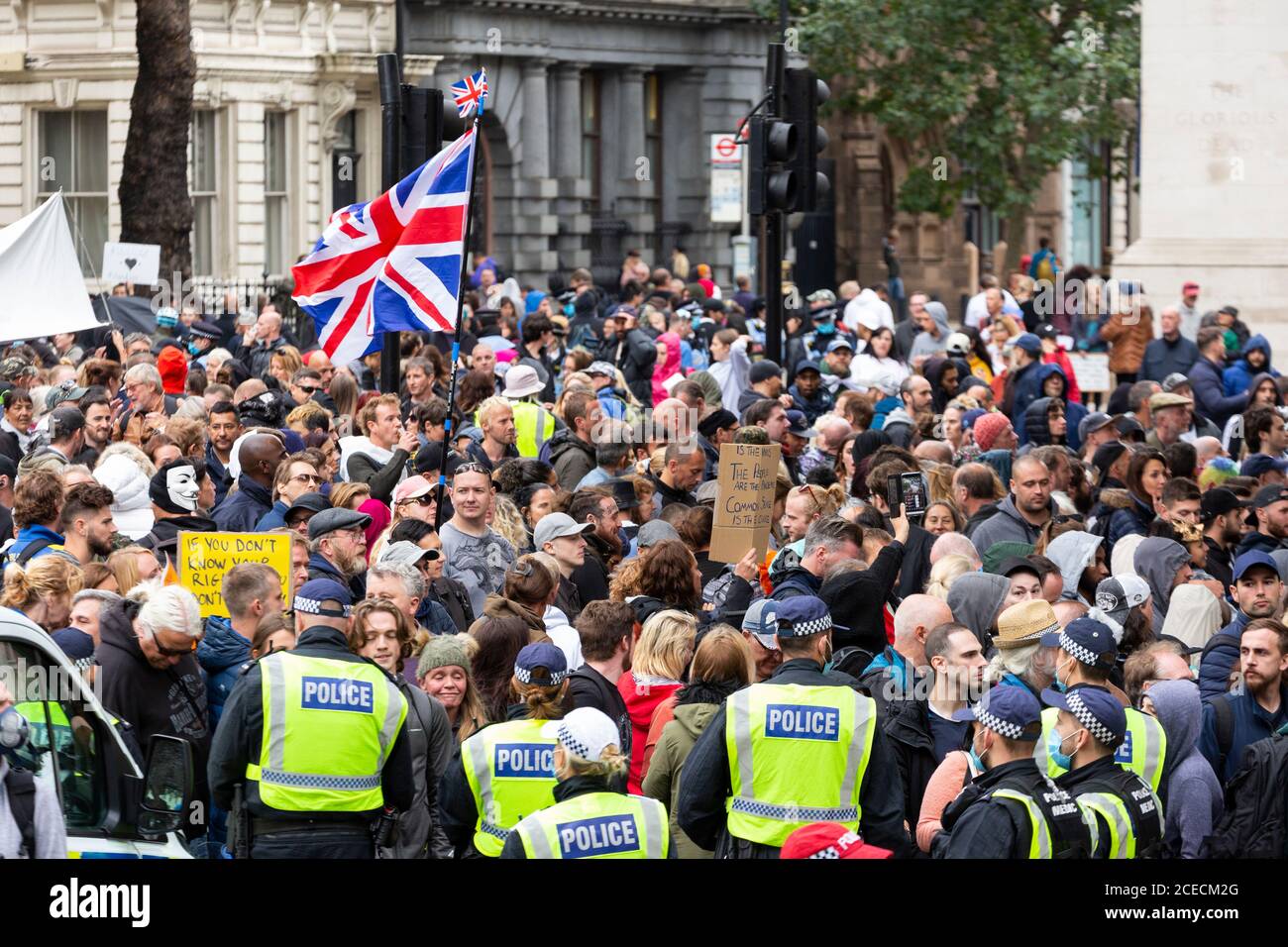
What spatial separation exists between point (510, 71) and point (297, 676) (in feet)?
106

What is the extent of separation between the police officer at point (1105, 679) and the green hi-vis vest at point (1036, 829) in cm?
108

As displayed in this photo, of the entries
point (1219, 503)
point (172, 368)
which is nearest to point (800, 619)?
point (1219, 503)

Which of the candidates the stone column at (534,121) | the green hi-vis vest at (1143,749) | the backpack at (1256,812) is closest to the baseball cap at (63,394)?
the green hi-vis vest at (1143,749)

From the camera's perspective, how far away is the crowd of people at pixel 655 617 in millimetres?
6887

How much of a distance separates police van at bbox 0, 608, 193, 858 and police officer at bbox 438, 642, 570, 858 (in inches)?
33.4

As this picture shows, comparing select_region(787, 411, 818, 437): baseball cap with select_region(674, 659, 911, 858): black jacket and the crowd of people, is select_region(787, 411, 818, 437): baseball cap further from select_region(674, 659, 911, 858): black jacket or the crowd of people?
select_region(674, 659, 911, 858): black jacket

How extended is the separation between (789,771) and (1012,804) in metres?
0.92

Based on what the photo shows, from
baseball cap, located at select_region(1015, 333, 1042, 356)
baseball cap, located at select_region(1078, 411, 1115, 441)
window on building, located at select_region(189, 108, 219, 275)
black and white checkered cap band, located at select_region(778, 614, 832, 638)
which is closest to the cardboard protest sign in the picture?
black and white checkered cap band, located at select_region(778, 614, 832, 638)

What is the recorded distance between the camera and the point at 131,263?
859 inches

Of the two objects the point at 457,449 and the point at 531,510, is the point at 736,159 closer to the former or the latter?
the point at 457,449

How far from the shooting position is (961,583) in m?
9.18

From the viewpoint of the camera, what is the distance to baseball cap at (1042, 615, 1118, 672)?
24.3 feet

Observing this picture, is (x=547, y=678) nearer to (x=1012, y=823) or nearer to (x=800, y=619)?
(x=800, y=619)
